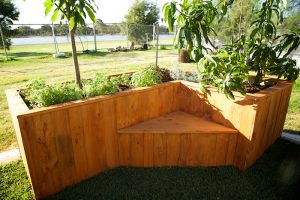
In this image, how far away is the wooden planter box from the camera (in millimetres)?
2029

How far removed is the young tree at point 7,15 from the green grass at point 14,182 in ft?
39.4

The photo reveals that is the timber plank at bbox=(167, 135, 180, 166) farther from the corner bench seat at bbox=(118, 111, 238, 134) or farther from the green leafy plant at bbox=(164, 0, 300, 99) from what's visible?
the green leafy plant at bbox=(164, 0, 300, 99)

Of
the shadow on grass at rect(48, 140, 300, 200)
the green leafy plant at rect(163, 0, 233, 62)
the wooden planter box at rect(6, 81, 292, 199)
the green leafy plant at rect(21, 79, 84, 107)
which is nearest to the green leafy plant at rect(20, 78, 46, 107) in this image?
the green leafy plant at rect(21, 79, 84, 107)

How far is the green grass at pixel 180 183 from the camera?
2207 mm

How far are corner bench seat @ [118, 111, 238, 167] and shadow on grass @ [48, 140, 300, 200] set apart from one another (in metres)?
0.09

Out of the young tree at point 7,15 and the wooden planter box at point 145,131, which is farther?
the young tree at point 7,15

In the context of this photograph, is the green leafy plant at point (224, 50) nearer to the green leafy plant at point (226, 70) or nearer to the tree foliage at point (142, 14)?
the green leafy plant at point (226, 70)

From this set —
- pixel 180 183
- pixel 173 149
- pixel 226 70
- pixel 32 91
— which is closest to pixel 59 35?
pixel 32 91

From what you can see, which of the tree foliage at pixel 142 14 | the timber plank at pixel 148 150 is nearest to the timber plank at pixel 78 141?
the timber plank at pixel 148 150

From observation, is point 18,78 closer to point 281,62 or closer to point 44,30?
point 281,62

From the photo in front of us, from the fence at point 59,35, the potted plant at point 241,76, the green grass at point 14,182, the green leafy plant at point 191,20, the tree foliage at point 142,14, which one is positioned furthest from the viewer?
the tree foliage at point 142,14

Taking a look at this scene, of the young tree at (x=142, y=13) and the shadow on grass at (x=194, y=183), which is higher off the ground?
the young tree at (x=142, y=13)

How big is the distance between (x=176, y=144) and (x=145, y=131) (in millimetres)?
386

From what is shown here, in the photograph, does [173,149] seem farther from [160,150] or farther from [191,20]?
[191,20]
